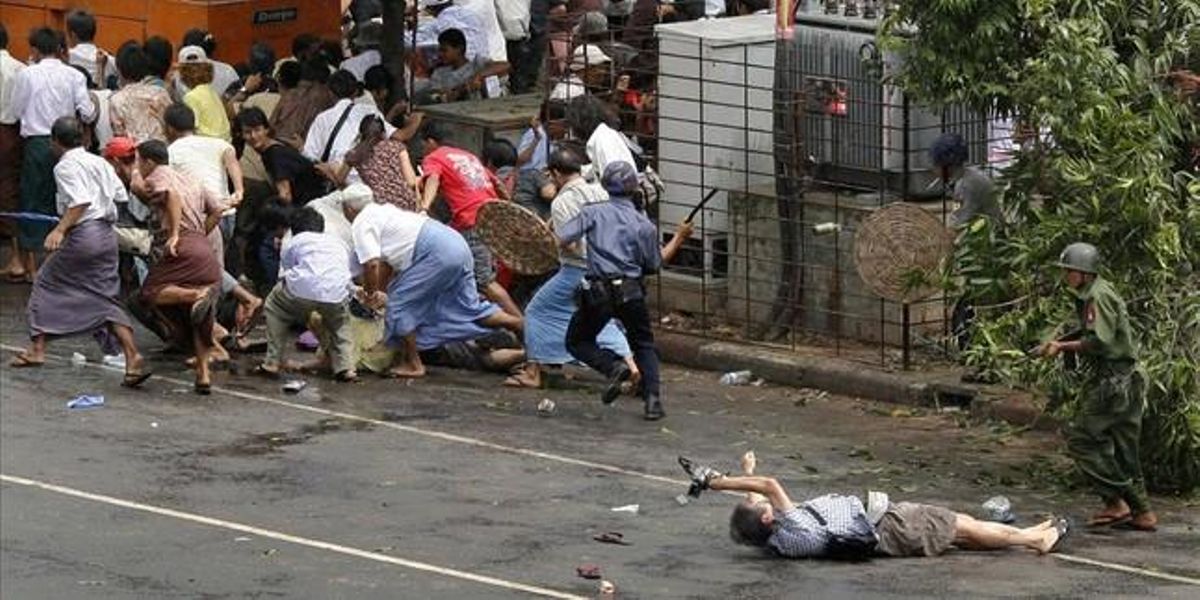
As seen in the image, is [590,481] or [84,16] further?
[84,16]

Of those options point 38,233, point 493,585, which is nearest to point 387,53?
point 38,233

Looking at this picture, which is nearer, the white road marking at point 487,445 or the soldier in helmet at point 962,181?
the white road marking at point 487,445

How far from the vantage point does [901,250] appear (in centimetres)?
1655

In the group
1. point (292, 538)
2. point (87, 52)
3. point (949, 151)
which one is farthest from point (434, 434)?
point (87, 52)

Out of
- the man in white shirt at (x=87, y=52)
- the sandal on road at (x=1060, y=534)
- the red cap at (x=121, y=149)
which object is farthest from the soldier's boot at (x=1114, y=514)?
the man in white shirt at (x=87, y=52)

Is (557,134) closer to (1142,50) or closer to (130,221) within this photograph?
(130,221)

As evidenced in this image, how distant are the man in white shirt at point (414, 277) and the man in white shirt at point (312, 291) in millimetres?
222

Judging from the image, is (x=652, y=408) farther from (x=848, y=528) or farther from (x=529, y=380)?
(x=848, y=528)

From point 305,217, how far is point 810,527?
202 inches

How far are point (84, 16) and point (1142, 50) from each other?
8866 mm

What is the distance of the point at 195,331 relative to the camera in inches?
660

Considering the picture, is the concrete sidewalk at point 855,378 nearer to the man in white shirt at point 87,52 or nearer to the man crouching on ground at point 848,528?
the man crouching on ground at point 848,528

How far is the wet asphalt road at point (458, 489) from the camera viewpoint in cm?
1288

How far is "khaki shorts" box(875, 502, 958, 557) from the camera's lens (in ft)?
43.3
